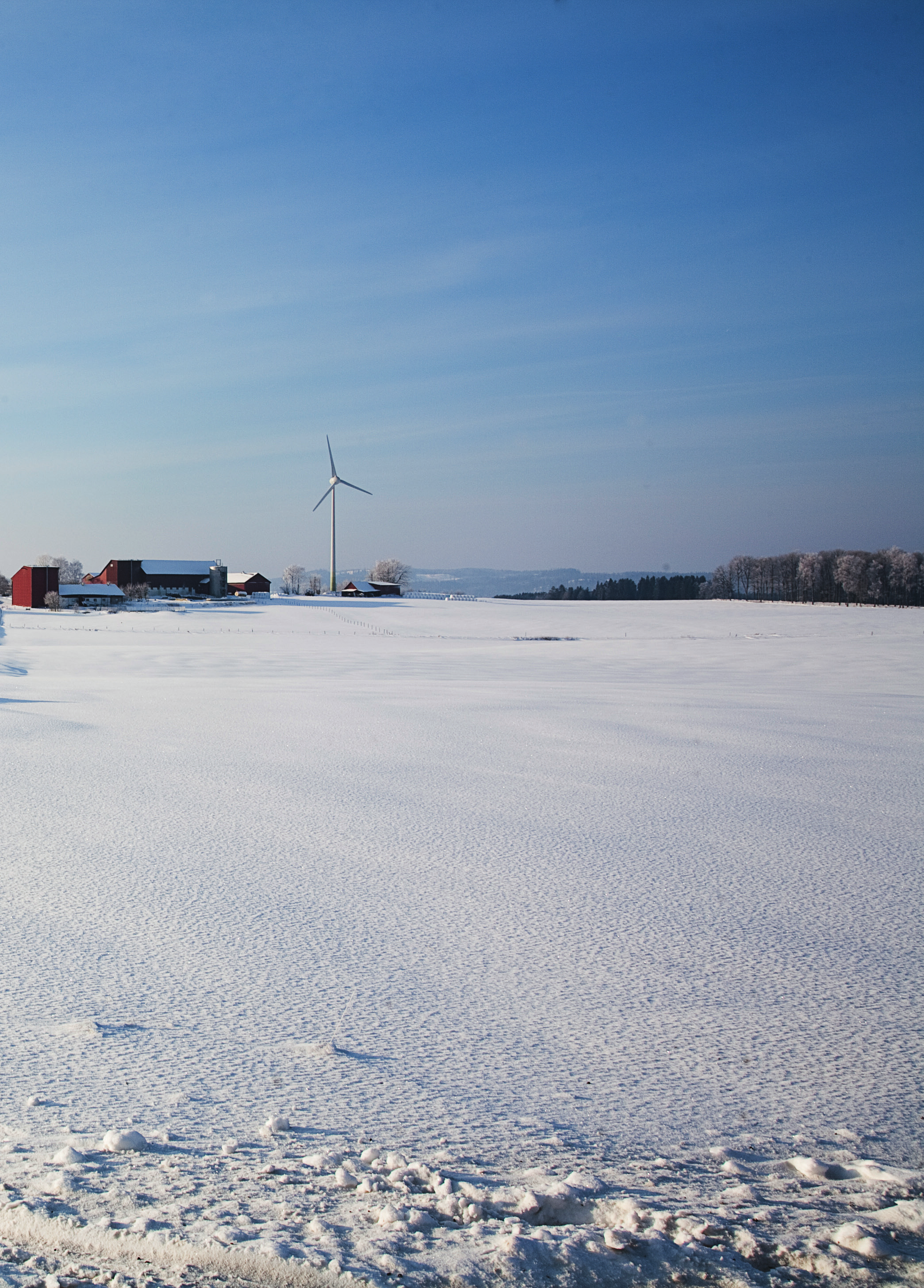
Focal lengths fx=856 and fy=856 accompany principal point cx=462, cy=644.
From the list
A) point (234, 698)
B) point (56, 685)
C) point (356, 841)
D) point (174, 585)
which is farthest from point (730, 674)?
point (174, 585)

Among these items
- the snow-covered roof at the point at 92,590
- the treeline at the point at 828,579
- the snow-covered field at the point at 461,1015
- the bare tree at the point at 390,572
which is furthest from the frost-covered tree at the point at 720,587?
the snow-covered field at the point at 461,1015

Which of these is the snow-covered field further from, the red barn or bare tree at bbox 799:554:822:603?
bare tree at bbox 799:554:822:603

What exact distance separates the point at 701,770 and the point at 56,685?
44.5 feet

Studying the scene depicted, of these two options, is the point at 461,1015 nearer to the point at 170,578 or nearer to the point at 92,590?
the point at 92,590

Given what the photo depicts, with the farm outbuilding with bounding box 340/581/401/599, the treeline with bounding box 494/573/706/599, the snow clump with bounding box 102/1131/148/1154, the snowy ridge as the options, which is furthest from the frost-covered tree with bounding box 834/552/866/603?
the snow clump with bounding box 102/1131/148/1154

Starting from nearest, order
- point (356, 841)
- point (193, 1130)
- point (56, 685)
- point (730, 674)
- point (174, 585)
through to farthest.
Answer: point (193, 1130) < point (356, 841) < point (56, 685) < point (730, 674) < point (174, 585)

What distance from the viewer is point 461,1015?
12.0 feet

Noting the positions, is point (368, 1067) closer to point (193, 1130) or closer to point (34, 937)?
point (193, 1130)

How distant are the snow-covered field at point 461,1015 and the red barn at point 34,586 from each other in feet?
238

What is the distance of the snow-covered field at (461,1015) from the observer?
2369 millimetres

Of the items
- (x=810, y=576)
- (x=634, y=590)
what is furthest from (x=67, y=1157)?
(x=634, y=590)

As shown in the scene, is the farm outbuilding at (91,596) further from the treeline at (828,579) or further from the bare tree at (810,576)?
the bare tree at (810,576)

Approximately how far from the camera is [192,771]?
8672 mm

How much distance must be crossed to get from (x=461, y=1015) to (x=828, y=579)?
428ft
